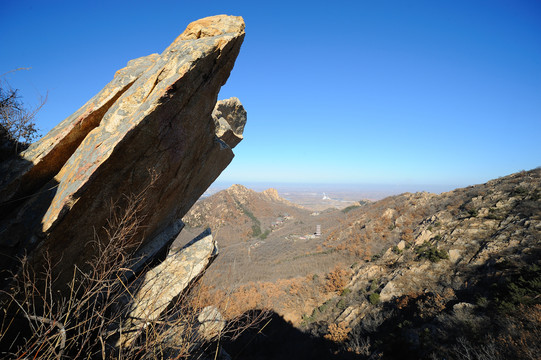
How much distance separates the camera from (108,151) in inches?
140

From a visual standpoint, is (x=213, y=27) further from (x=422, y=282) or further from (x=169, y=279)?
(x=422, y=282)

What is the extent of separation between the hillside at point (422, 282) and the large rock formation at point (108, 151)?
2528 millimetres

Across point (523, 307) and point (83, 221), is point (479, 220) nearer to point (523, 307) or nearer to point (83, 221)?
point (523, 307)

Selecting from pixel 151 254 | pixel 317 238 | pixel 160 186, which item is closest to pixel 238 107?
pixel 160 186

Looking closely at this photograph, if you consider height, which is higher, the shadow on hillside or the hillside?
the hillside

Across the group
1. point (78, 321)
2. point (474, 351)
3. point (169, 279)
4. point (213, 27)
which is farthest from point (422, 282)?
point (213, 27)

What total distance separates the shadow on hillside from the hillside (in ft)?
1.01

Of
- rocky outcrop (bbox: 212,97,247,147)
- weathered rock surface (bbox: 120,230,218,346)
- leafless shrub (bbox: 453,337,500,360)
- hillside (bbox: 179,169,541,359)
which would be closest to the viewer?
weathered rock surface (bbox: 120,230,218,346)

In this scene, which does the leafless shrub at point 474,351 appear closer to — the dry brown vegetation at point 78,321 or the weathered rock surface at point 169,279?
the dry brown vegetation at point 78,321

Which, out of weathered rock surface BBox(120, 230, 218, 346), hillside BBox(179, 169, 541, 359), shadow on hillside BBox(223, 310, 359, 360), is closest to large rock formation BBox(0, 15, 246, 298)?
weathered rock surface BBox(120, 230, 218, 346)

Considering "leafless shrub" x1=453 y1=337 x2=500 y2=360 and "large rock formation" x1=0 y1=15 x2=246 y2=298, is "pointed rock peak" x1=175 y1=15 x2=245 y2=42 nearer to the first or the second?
"large rock formation" x1=0 y1=15 x2=246 y2=298

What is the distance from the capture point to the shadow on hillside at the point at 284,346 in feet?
36.2

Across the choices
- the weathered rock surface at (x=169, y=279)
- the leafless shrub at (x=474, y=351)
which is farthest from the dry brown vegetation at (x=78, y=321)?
the leafless shrub at (x=474, y=351)

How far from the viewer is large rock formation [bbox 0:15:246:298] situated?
11.7 ft
